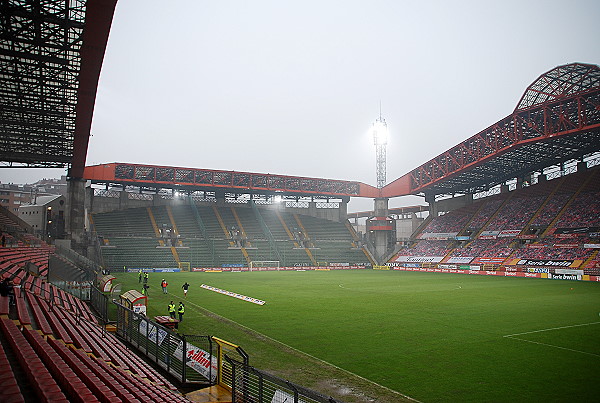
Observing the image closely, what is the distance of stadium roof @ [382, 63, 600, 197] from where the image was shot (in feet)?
139

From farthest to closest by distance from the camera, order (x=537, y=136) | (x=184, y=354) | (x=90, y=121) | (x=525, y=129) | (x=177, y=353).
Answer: (x=537, y=136), (x=525, y=129), (x=90, y=121), (x=177, y=353), (x=184, y=354)

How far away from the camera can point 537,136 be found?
4866 cm

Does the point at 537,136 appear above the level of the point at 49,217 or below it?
above

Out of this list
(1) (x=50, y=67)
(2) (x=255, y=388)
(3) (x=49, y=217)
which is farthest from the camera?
(3) (x=49, y=217)

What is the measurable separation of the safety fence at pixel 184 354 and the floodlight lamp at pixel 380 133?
7321 centimetres

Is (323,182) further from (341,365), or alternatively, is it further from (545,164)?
(341,365)

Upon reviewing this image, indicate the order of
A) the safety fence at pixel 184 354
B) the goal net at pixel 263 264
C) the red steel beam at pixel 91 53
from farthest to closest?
1. the goal net at pixel 263 264
2. the red steel beam at pixel 91 53
3. the safety fence at pixel 184 354

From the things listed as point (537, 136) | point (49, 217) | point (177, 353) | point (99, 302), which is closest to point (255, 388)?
point (177, 353)

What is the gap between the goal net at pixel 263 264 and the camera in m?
66.6

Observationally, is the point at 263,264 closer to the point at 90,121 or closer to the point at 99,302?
the point at 90,121

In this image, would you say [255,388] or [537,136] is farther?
[537,136]

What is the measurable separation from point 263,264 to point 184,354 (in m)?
57.1

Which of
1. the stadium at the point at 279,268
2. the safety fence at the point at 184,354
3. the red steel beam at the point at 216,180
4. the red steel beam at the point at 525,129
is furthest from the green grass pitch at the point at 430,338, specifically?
the red steel beam at the point at 216,180

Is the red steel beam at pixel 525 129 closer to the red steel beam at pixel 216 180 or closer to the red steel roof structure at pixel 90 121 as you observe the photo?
the red steel roof structure at pixel 90 121
